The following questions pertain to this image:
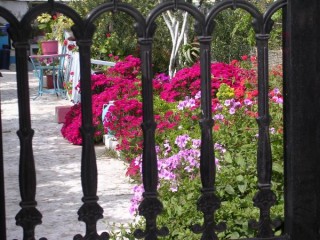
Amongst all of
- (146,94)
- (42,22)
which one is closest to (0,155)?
(146,94)

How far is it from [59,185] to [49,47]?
11019mm

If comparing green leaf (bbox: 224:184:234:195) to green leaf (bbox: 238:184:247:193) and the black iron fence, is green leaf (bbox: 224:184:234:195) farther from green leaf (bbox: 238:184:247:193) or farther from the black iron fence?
the black iron fence

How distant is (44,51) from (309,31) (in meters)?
16.1

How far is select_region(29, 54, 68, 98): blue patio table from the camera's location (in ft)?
51.4

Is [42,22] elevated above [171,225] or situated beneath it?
elevated above

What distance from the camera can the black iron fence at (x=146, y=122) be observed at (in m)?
2.06

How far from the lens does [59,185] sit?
7.33 m

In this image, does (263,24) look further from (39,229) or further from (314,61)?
(39,229)

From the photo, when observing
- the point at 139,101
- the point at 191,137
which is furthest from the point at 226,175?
the point at 139,101

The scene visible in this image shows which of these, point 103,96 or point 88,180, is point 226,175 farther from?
point 103,96

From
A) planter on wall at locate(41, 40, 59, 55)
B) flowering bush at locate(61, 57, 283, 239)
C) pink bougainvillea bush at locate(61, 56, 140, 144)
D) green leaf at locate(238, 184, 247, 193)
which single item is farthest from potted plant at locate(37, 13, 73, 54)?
green leaf at locate(238, 184, 247, 193)

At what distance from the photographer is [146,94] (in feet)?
7.07

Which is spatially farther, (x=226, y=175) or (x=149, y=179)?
(x=226, y=175)

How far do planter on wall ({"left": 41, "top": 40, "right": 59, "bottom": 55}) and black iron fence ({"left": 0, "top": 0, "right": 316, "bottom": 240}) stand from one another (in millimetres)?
→ 15887
